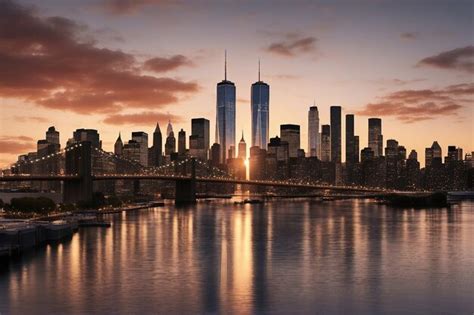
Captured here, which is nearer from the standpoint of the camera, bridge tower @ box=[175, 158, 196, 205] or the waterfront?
the waterfront

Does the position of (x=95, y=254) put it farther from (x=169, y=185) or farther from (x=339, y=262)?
(x=169, y=185)

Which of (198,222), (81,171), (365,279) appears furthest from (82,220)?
(365,279)

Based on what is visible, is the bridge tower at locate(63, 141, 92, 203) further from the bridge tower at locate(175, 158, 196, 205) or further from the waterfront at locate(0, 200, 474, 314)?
the bridge tower at locate(175, 158, 196, 205)

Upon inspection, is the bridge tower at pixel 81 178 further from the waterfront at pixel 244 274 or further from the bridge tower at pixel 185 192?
the bridge tower at pixel 185 192

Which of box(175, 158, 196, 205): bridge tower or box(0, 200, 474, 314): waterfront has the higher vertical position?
box(175, 158, 196, 205): bridge tower

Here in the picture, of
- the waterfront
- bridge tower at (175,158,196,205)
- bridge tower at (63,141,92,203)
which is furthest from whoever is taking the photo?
bridge tower at (175,158,196,205)

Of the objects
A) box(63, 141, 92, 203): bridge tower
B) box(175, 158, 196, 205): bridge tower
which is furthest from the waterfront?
box(175, 158, 196, 205): bridge tower

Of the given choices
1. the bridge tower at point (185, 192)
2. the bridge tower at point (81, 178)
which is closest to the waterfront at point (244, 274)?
the bridge tower at point (81, 178)
